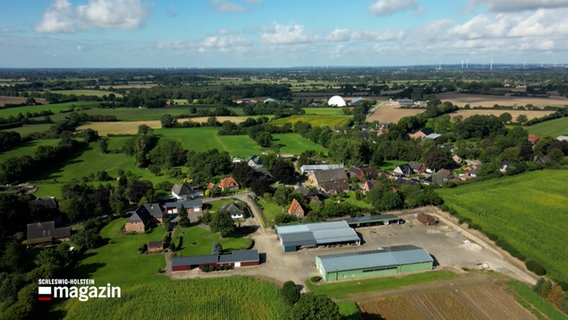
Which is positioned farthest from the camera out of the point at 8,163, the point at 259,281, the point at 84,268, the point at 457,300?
the point at 8,163

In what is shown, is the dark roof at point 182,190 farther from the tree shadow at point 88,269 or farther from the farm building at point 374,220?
the farm building at point 374,220

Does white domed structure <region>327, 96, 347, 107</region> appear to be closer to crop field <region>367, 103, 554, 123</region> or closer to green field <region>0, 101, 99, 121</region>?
crop field <region>367, 103, 554, 123</region>

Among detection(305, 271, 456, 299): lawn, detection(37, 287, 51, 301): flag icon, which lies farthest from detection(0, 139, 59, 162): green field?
detection(305, 271, 456, 299): lawn

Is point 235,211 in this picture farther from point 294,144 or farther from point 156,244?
point 294,144

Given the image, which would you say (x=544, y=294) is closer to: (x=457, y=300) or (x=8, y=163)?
(x=457, y=300)

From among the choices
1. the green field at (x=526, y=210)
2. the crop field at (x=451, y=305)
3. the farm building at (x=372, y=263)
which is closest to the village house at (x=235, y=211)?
the farm building at (x=372, y=263)

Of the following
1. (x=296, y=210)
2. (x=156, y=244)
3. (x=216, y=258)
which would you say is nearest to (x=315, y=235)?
(x=296, y=210)

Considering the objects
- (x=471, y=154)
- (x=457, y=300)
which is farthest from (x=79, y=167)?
(x=471, y=154)
